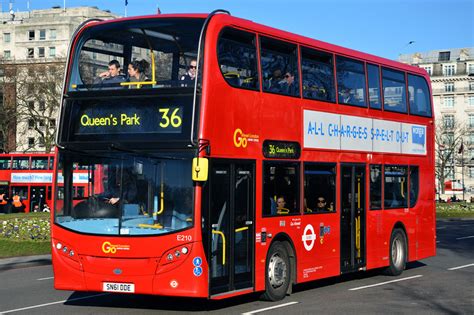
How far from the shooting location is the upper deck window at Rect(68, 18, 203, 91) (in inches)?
526

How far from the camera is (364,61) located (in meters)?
18.3

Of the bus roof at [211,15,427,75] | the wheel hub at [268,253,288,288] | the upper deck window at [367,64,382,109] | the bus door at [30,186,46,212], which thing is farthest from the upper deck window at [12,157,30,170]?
the wheel hub at [268,253,288,288]

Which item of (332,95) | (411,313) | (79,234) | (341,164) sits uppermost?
(332,95)

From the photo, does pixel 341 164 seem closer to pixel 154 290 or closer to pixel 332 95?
pixel 332 95

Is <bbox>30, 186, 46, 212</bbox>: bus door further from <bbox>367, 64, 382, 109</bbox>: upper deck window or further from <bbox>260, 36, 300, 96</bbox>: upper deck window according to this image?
<bbox>260, 36, 300, 96</bbox>: upper deck window

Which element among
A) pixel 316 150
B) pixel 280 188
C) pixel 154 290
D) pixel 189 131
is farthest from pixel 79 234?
pixel 316 150

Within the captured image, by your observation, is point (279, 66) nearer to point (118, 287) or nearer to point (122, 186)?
point (122, 186)

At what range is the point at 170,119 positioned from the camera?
13.0m

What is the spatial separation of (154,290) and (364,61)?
25.6 ft

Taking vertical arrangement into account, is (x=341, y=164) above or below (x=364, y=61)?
below

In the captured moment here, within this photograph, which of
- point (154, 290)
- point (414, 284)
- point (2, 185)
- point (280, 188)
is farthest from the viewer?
point (2, 185)

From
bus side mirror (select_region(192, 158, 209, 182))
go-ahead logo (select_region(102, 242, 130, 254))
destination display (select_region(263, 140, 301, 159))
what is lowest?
go-ahead logo (select_region(102, 242, 130, 254))

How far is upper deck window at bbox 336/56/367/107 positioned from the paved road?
373 centimetres

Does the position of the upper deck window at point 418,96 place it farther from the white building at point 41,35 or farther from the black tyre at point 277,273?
the white building at point 41,35
